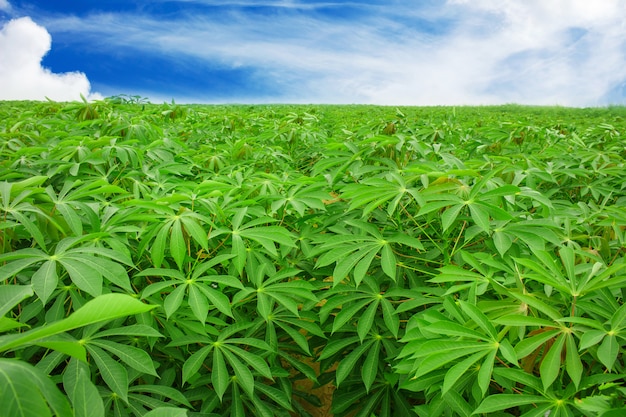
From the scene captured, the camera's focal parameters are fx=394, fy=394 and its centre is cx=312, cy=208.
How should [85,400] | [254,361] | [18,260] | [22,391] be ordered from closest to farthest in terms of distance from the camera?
1. [22,391]
2. [85,400]
3. [18,260]
4. [254,361]

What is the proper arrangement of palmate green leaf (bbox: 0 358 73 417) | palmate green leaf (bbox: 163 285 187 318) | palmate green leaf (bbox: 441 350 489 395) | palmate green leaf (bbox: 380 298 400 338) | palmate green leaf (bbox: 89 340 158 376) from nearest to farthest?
palmate green leaf (bbox: 0 358 73 417)
palmate green leaf (bbox: 441 350 489 395)
palmate green leaf (bbox: 89 340 158 376)
palmate green leaf (bbox: 163 285 187 318)
palmate green leaf (bbox: 380 298 400 338)

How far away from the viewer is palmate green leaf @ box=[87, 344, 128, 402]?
1.19m

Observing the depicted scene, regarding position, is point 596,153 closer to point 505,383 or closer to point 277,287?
point 505,383

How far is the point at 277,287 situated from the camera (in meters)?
1.79

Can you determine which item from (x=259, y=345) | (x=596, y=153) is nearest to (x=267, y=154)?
(x=259, y=345)

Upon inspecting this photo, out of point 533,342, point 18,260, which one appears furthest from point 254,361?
point 533,342

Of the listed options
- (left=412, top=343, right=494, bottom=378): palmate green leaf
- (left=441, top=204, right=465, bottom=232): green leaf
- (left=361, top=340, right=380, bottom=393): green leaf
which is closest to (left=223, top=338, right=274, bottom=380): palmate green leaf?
(left=361, top=340, right=380, bottom=393): green leaf

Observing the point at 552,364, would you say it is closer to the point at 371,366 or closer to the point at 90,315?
the point at 371,366

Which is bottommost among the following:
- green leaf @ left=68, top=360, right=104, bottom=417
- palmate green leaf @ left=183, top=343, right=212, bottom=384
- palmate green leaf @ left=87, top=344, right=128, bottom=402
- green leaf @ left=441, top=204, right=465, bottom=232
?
palmate green leaf @ left=183, top=343, right=212, bottom=384

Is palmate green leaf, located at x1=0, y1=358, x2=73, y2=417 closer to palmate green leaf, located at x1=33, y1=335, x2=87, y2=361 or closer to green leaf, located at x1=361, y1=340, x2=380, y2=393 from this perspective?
palmate green leaf, located at x1=33, y1=335, x2=87, y2=361

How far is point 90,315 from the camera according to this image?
0.60m

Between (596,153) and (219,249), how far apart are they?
10.3 feet

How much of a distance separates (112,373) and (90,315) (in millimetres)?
766

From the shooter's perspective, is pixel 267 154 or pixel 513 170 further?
pixel 267 154
